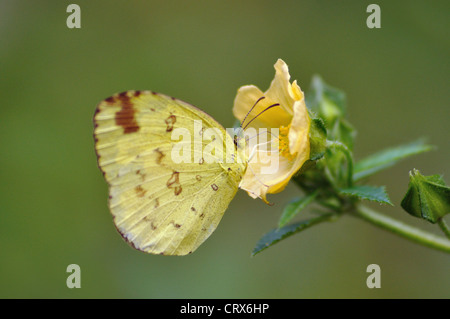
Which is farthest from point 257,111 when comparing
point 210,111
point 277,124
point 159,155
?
point 210,111

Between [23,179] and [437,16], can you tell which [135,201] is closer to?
[23,179]

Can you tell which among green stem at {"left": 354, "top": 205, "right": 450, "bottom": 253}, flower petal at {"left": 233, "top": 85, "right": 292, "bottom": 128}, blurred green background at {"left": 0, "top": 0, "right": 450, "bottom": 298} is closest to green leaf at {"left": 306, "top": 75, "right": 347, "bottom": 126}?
flower petal at {"left": 233, "top": 85, "right": 292, "bottom": 128}

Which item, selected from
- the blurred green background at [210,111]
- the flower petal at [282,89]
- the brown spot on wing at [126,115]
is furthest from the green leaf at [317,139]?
the blurred green background at [210,111]

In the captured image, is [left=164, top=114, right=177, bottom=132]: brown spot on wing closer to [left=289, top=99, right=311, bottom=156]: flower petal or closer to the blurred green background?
[left=289, top=99, right=311, bottom=156]: flower petal

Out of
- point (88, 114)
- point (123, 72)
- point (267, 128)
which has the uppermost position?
point (123, 72)
